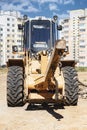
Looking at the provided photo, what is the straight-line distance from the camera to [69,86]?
1372 cm

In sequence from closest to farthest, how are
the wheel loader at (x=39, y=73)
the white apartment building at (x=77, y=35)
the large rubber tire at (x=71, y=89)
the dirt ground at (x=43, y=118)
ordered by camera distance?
the dirt ground at (x=43, y=118) → the wheel loader at (x=39, y=73) → the large rubber tire at (x=71, y=89) → the white apartment building at (x=77, y=35)

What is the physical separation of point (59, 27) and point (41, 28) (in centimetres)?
74

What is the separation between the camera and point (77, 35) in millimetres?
131375

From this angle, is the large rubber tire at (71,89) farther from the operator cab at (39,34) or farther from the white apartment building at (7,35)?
the white apartment building at (7,35)

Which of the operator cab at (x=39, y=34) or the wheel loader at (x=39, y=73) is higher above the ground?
the operator cab at (x=39, y=34)

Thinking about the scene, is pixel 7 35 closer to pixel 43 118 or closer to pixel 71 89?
pixel 71 89

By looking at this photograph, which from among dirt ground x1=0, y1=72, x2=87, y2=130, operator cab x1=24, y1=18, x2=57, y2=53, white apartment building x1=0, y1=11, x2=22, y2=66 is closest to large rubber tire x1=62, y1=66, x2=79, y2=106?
dirt ground x1=0, y1=72, x2=87, y2=130

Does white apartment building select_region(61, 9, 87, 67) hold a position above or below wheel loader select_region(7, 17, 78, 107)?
below

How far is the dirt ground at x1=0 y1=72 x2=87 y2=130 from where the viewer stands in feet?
32.6

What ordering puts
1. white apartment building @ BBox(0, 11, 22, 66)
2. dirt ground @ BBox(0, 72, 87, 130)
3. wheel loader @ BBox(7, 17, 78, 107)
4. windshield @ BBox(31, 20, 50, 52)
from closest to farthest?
dirt ground @ BBox(0, 72, 87, 130) < wheel loader @ BBox(7, 17, 78, 107) < windshield @ BBox(31, 20, 50, 52) < white apartment building @ BBox(0, 11, 22, 66)

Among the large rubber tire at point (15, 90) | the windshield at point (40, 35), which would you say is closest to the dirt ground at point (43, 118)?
the large rubber tire at point (15, 90)

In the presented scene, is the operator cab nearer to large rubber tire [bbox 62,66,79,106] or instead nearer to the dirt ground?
large rubber tire [bbox 62,66,79,106]

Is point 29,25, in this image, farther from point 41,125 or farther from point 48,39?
point 41,125

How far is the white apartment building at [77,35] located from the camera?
126 metres
